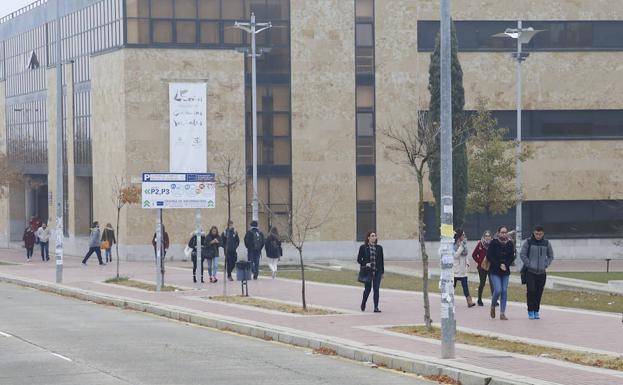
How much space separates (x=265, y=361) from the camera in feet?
65.0

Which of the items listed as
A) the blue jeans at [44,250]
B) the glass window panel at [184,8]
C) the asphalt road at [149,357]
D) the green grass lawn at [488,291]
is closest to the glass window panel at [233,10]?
the glass window panel at [184,8]

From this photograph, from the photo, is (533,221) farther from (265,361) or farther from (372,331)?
(265,361)

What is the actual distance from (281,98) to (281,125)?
1.20 metres

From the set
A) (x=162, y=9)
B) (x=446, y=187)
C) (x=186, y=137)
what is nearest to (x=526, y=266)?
(x=446, y=187)

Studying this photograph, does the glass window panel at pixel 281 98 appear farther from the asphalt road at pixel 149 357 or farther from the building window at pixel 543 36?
the asphalt road at pixel 149 357

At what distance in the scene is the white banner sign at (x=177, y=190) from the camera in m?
36.4

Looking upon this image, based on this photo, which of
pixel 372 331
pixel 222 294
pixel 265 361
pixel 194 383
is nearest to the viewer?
pixel 194 383

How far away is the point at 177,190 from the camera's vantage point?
120 ft

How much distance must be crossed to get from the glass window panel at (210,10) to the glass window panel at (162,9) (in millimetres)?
1354

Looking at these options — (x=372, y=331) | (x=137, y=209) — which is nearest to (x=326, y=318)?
(x=372, y=331)

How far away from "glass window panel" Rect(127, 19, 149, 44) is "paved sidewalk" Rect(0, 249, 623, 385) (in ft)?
55.9

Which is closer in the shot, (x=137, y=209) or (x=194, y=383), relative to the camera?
(x=194, y=383)

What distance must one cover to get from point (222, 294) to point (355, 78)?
84.3ft

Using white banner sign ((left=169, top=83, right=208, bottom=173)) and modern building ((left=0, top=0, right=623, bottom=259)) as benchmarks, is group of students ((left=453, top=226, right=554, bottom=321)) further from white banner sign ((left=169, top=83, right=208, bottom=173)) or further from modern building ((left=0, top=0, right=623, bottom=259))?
modern building ((left=0, top=0, right=623, bottom=259))
